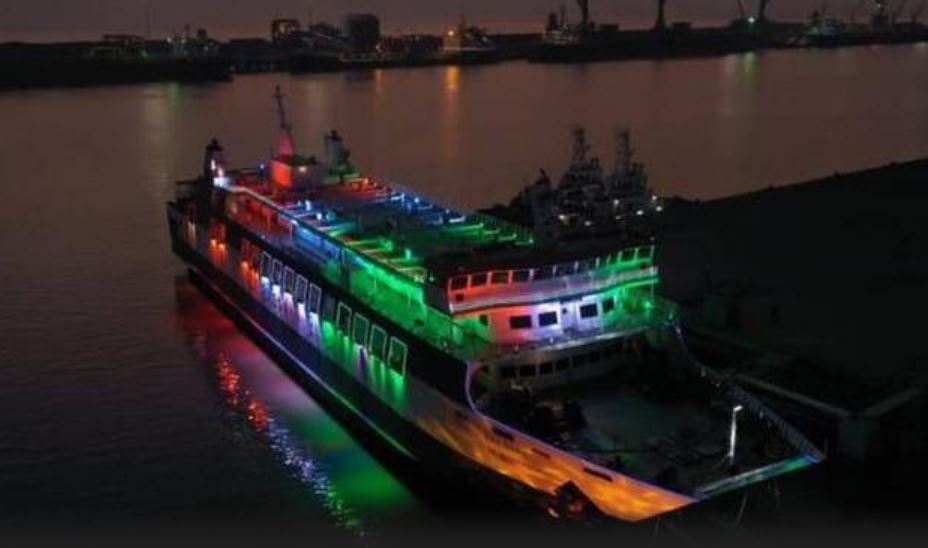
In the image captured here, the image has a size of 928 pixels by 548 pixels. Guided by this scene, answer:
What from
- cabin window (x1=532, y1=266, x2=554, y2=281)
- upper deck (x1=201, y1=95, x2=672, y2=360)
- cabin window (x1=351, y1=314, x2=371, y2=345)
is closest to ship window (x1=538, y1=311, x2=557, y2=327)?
upper deck (x1=201, y1=95, x2=672, y2=360)

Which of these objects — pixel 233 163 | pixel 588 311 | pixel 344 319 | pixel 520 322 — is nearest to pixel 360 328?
pixel 344 319

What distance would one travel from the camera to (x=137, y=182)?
196 feet

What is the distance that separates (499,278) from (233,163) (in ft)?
166

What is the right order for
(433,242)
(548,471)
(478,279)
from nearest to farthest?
(548,471) < (478,279) < (433,242)

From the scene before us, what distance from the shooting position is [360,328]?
74.3 feet

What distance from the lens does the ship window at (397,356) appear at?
817 inches

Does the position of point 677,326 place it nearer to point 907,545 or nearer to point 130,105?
point 907,545

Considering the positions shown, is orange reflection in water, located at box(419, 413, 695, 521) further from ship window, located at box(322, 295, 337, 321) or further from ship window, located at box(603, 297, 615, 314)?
ship window, located at box(322, 295, 337, 321)

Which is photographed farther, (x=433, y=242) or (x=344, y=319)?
(x=433, y=242)

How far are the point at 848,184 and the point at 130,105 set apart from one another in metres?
81.9

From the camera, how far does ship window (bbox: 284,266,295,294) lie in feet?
86.7

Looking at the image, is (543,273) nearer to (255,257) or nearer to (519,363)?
(519,363)

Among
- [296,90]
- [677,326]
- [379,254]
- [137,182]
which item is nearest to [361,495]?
[379,254]

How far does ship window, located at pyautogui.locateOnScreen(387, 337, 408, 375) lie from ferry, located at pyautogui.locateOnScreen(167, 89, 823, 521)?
0.04 meters
